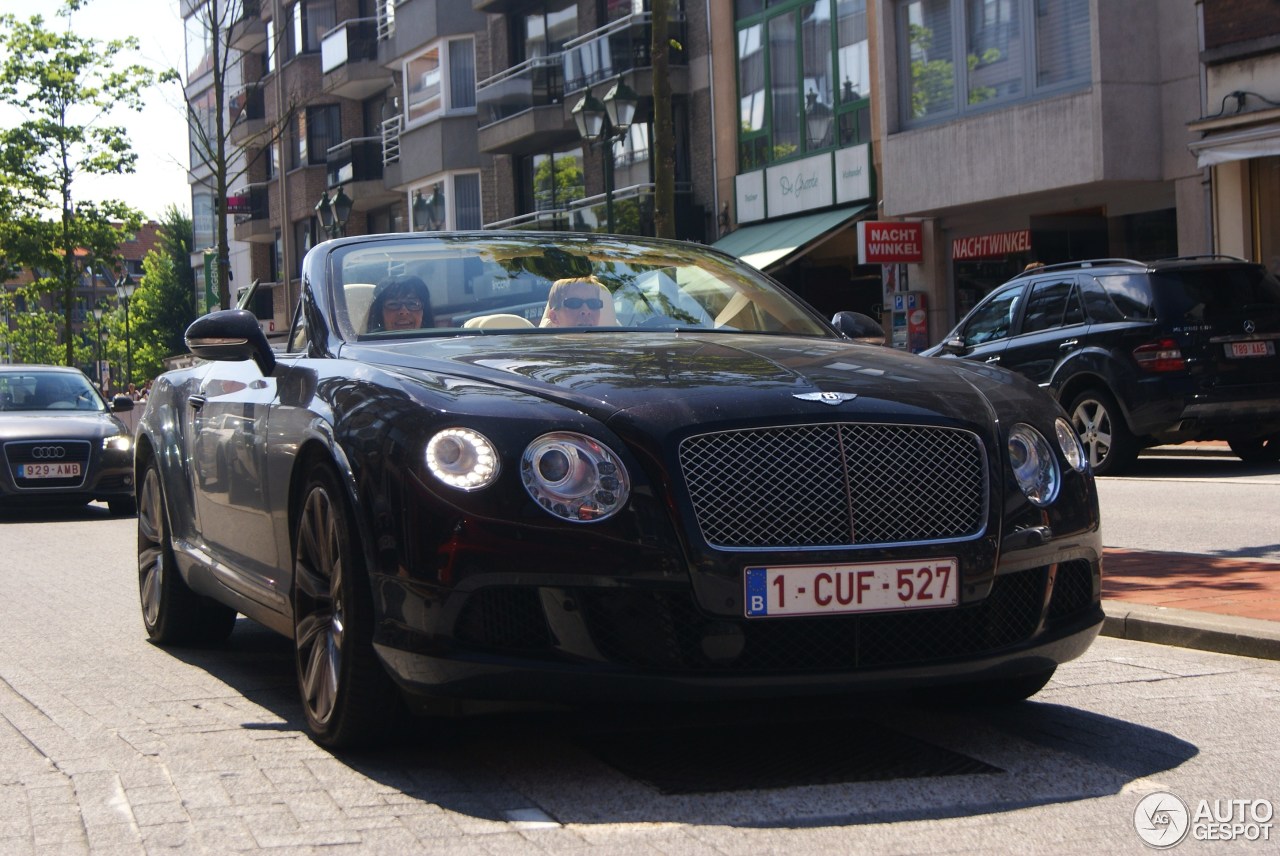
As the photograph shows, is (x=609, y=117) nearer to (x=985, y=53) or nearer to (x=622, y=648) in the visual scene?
(x=985, y=53)

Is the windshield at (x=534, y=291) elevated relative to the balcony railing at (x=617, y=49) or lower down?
lower down

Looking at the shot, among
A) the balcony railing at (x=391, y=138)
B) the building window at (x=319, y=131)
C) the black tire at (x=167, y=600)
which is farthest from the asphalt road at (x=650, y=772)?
the building window at (x=319, y=131)

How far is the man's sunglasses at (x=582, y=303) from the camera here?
5.81 metres

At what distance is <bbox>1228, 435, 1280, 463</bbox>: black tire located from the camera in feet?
54.1

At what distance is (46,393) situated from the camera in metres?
18.1

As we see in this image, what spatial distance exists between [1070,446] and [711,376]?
1.05 m

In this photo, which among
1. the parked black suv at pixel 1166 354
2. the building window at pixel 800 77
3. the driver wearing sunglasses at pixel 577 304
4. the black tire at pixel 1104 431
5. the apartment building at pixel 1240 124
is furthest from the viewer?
the building window at pixel 800 77

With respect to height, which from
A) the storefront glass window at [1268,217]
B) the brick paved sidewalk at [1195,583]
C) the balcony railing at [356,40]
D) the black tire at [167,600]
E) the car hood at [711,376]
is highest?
the balcony railing at [356,40]

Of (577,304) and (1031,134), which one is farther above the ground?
(1031,134)

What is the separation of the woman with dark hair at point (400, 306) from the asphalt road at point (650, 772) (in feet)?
4.17

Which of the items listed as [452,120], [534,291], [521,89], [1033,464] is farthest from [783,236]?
[1033,464]

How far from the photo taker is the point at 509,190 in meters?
41.0

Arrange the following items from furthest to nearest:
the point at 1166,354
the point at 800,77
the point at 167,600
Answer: the point at 800,77 → the point at 1166,354 → the point at 167,600

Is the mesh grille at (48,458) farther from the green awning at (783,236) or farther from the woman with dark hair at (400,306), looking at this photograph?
the green awning at (783,236)
